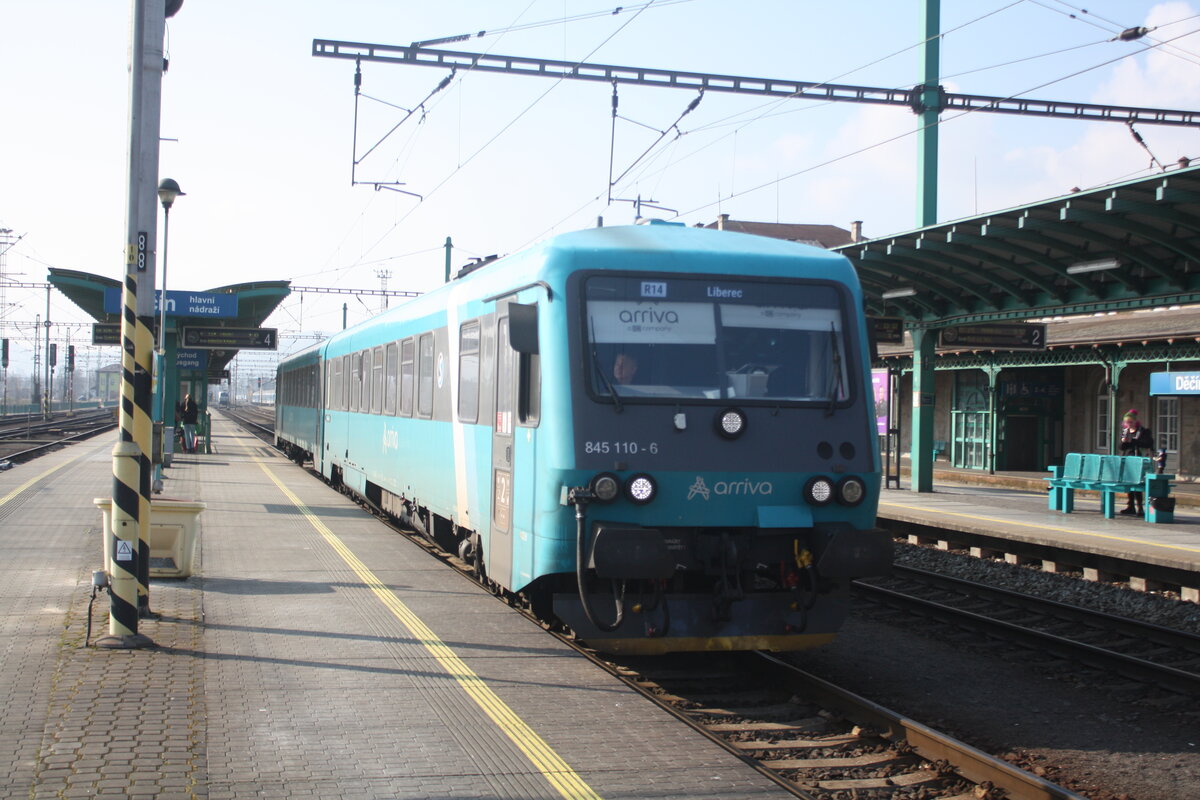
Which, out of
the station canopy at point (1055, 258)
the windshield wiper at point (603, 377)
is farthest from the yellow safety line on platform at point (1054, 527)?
the windshield wiper at point (603, 377)

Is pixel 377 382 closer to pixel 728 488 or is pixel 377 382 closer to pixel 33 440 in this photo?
pixel 728 488

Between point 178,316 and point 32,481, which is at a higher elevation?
point 178,316

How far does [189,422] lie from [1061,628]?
25.2 m

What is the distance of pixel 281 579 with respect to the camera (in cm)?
1091

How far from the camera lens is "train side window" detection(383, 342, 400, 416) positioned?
14.1 m

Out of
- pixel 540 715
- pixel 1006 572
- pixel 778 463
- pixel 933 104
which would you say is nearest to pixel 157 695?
pixel 540 715

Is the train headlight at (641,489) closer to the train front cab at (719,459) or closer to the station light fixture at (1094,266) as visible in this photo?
the train front cab at (719,459)

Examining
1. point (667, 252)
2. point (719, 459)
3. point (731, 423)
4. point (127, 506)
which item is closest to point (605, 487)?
point (719, 459)

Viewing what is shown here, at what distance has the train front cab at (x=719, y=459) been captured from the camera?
7250 millimetres

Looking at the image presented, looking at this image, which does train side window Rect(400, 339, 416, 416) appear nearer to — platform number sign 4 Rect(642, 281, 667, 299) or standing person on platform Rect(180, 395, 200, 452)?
platform number sign 4 Rect(642, 281, 667, 299)

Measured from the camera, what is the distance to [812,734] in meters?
6.68

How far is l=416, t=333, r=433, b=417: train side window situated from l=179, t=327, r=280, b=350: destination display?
1435 cm

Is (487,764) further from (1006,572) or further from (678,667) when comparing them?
(1006,572)

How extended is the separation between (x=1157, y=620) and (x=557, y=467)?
23.6 feet
